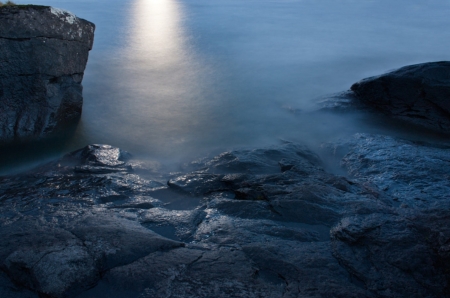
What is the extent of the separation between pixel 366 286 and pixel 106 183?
106 inches

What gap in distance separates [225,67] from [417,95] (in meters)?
4.47

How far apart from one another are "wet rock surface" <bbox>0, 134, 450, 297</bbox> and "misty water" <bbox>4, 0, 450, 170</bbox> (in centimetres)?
121

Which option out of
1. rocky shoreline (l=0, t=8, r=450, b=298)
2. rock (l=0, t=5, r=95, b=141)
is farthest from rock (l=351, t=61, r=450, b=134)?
rock (l=0, t=5, r=95, b=141)

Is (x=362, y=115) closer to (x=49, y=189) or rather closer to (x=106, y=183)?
(x=106, y=183)

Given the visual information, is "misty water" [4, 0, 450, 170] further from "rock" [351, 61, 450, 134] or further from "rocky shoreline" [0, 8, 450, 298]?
"rocky shoreline" [0, 8, 450, 298]

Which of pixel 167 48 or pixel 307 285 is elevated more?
pixel 167 48

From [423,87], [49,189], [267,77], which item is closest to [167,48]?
[267,77]

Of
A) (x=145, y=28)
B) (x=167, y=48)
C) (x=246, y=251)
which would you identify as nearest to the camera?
(x=246, y=251)

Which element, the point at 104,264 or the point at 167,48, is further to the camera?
the point at 167,48

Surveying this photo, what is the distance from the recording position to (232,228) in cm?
307

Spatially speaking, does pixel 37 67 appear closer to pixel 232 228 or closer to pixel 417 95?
pixel 232 228

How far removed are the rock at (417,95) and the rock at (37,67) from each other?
5092 millimetres

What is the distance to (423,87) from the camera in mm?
6367

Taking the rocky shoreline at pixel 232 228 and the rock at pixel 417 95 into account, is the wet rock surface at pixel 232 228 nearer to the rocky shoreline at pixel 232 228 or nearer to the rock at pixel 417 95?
the rocky shoreline at pixel 232 228
